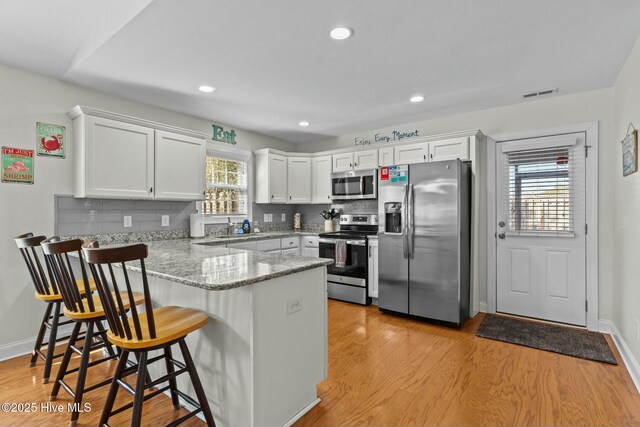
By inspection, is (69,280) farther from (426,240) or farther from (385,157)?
(385,157)

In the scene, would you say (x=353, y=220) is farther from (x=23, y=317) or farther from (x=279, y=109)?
(x=23, y=317)

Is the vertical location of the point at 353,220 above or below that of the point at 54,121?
below

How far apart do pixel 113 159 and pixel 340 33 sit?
2.39m

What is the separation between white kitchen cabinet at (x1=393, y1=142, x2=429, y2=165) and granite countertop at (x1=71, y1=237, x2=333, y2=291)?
251 cm

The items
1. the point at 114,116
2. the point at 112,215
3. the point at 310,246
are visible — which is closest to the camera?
the point at 114,116

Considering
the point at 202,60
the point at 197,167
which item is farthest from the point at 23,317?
the point at 202,60

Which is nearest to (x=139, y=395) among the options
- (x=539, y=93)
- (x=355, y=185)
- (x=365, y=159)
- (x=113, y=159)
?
(x=113, y=159)

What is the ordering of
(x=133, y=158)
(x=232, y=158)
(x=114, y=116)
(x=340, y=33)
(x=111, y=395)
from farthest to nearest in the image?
(x=232, y=158) < (x=133, y=158) < (x=114, y=116) < (x=340, y=33) < (x=111, y=395)

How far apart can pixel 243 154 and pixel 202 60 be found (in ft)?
7.18

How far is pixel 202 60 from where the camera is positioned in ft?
8.56

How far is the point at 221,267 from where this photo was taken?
1.93 m

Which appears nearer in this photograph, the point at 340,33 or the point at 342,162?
the point at 340,33

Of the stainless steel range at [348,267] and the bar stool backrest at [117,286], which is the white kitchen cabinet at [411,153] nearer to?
the stainless steel range at [348,267]

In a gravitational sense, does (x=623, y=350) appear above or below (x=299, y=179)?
below
